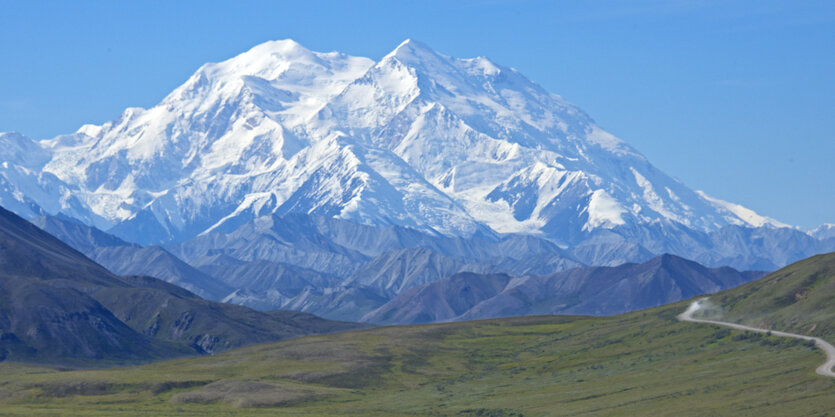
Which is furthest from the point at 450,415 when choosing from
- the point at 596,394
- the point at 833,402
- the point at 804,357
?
the point at 833,402

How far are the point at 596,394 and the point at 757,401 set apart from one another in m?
43.3

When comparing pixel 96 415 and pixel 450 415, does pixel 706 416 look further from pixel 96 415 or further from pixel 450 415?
pixel 96 415

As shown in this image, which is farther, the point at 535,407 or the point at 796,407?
the point at 535,407

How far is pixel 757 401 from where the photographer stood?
521 ft

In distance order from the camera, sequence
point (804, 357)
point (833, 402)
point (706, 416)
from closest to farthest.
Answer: point (833, 402), point (706, 416), point (804, 357)

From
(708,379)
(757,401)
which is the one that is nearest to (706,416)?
(757,401)

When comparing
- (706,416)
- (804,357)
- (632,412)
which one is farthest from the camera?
(804,357)

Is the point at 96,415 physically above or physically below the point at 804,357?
below

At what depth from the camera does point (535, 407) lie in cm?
19612

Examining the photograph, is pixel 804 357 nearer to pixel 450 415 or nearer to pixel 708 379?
pixel 708 379

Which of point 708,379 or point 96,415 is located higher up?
point 708,379

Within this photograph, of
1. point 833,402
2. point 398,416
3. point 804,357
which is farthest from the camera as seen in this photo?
point 398,416

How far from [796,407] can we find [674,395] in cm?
3265

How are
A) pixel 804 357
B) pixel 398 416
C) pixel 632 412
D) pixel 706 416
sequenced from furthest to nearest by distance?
pixel 398 416 → pixel 804 357 → pixel 632 412 → pixel 706 416
